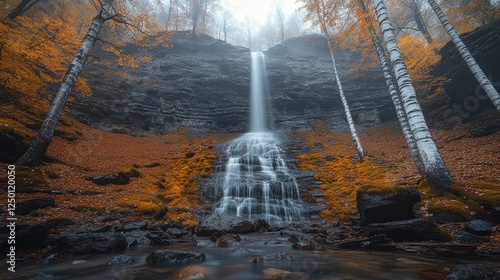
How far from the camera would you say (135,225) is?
21.5 ft

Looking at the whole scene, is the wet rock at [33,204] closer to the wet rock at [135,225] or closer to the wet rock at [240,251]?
the wet rock at [135,225]

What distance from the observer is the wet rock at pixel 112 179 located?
9078 millimetres

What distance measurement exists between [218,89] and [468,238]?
2335 cm

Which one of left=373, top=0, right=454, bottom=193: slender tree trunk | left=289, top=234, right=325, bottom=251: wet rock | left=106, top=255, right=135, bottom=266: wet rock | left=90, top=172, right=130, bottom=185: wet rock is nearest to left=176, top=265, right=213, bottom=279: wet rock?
left=106, top=255, right=135, bottom=266: wet rock

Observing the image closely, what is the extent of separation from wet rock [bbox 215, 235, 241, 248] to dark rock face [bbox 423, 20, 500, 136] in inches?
587

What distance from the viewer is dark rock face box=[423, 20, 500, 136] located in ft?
41.6

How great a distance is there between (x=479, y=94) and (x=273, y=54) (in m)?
20.3

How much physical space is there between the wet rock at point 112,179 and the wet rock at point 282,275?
8572mm

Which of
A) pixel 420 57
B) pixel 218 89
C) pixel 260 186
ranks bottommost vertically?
pixel 260 186

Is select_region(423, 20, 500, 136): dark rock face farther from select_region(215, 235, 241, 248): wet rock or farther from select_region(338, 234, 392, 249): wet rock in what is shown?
select_region(215, 235, 241, 248): wet rock

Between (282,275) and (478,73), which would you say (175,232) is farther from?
(478,73)

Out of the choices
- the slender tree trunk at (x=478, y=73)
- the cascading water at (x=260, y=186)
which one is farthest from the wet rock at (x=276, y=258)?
the slender tree trunk at (x=478, y=73)

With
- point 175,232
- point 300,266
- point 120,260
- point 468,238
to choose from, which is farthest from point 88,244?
point 468,238

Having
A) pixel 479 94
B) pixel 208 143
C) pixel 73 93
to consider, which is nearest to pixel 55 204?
pixel 208 143
